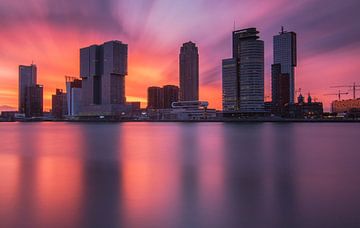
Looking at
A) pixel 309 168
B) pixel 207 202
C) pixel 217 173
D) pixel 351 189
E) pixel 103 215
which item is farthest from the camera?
pixel 309 168

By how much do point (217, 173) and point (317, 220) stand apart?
40.5ft

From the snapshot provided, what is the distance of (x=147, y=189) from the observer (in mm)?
18906

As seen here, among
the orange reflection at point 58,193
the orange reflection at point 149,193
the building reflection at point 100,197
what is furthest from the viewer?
the orange reflection at point 149,193

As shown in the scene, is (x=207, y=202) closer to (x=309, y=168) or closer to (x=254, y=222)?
(x=254, y=222)

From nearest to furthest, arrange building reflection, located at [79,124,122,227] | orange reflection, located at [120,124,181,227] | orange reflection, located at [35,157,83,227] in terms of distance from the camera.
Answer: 1. building reflection, located at [79,124,122,227]
2. orange reflection, located at [35,157,83,227]
3. orange reflection, located at [120,124,181,227]

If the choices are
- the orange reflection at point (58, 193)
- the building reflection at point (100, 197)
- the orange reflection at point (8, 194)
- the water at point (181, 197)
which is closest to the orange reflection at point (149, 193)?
the water at point (181, 197)

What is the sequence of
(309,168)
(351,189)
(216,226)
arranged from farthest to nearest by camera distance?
(309,168) < (351,189) < (216,226)

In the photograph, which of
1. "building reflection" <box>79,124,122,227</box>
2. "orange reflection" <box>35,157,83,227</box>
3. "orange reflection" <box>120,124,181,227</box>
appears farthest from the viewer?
"orange reflection" <box>120,124,181,227</box>

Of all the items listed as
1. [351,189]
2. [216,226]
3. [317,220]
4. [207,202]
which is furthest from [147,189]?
[351,189]

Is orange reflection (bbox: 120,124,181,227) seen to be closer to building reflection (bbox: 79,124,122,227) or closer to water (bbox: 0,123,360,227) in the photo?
water (bbox: 0,123,360,227)

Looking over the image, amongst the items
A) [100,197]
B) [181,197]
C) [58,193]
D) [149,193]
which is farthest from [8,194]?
[181,197]

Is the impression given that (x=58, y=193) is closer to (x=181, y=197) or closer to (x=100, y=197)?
(x=100, y=197)

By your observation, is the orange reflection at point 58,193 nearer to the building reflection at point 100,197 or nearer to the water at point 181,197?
the water at point 181,197

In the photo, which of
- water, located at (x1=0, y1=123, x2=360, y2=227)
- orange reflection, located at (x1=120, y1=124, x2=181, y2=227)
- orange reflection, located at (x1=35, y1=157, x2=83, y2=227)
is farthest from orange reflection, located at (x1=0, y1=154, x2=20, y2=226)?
orange reflection, located at (x1=120, y1=124, x2=181, y2=227)
